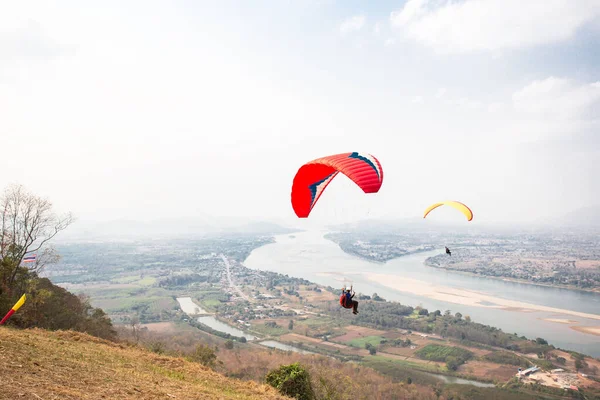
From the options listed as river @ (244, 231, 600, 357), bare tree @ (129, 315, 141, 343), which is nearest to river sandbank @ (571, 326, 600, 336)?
river @ (244, 231, 600, 357)

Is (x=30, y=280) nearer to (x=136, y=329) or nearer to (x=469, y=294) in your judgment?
(x=136, y=329)

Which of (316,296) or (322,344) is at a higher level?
(316,296)

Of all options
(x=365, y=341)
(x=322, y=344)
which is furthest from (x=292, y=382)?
(x=365, y=341)

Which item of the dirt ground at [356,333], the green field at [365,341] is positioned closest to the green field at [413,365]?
the green field at [365,341]

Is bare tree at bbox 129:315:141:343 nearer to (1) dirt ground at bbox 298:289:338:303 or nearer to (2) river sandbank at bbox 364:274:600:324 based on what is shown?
(1) dirt ground at bbox 298:289:338:303

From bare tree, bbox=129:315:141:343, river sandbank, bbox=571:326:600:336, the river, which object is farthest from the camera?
the river

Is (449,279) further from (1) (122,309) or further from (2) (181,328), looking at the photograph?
(1) (122,309)
